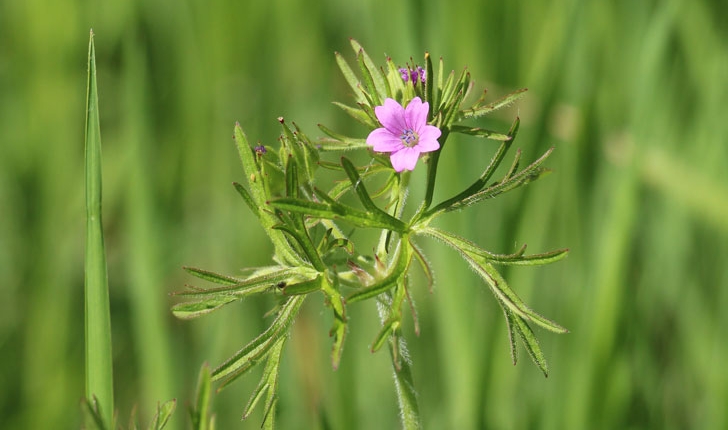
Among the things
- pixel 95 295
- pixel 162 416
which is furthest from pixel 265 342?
pixel 95 295

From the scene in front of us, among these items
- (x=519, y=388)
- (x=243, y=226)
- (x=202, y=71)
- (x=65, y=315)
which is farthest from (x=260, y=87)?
(x=519, y=388)

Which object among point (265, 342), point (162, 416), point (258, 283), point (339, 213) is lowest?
point (162, 416)

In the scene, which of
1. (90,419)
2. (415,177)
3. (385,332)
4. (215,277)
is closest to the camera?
(90,419)

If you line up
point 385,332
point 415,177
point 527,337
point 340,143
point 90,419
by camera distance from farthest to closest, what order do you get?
point 415,177
point 340,143
point 527,337
point 385,332
point 90,419

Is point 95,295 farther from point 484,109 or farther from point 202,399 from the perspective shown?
point 484,109

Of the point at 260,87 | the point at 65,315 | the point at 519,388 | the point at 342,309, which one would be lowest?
the point at 519,388

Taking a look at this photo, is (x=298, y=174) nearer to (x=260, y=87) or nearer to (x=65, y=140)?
(x=260, y=87)

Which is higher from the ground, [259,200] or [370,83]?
[370,83]

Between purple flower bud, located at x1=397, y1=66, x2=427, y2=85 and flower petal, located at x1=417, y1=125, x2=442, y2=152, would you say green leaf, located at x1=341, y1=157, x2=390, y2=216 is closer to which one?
flower petal, located at x1=417, y1=125, x2=442, y2=152
